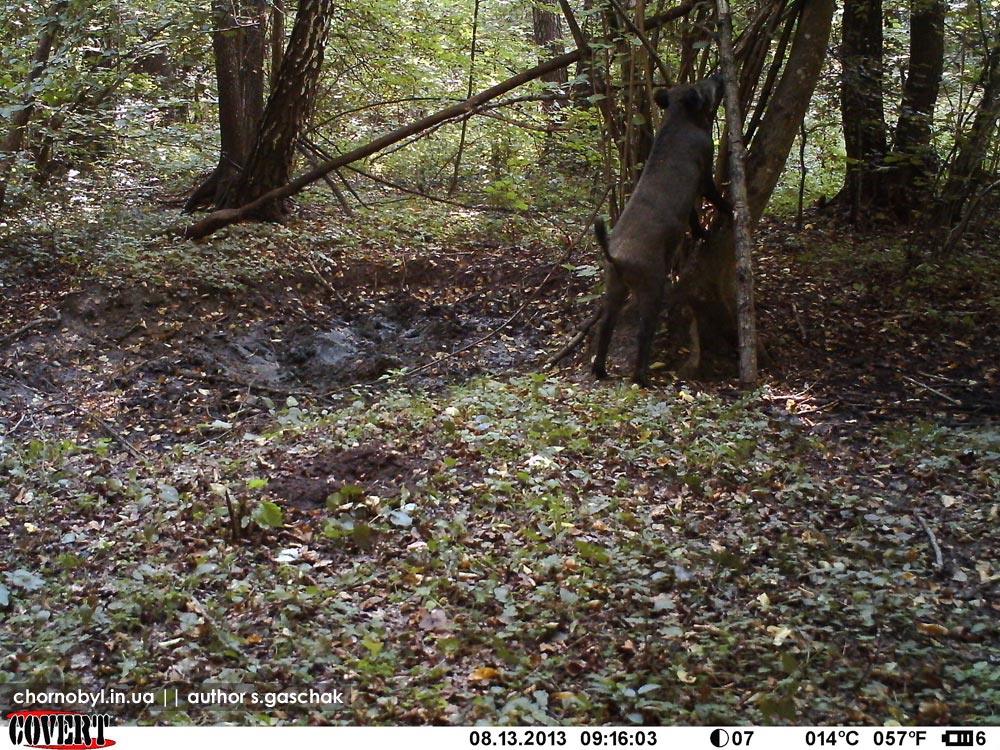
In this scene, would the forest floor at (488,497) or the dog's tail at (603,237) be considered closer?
the forest floor at (488,497)

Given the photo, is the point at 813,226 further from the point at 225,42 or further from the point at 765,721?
the point at 765,721

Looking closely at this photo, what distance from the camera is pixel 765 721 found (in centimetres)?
313

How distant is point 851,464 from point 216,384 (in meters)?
4.76

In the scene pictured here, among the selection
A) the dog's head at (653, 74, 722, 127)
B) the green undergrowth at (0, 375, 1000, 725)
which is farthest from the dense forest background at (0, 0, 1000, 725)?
the dog's head at (653, 74, 722, 127)

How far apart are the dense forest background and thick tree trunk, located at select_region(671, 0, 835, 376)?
0.09 ft

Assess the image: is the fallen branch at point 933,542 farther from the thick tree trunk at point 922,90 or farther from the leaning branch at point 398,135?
the thick tree trunk at point 922,90

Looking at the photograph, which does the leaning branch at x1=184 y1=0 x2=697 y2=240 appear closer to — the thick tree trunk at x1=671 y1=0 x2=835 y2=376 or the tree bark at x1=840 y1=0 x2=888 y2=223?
the thick tree trunk at x1=671 y1=0 x2=835 y2=376

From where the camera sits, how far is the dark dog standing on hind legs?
6.33 metres

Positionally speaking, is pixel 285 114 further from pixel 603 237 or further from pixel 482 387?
pixel 603 237

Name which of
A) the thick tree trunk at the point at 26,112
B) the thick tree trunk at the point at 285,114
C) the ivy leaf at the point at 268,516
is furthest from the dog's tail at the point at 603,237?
the thick tree trunk at the point at 26,112

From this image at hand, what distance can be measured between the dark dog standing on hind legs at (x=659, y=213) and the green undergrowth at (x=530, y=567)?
2.19 ft

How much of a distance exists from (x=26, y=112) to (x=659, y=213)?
6.36 m

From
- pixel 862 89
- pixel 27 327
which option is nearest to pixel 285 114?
pixel 27 327
